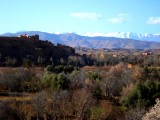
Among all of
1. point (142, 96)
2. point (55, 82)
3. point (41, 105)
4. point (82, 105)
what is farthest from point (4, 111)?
point (55, 82)

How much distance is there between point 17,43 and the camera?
93.9 meters

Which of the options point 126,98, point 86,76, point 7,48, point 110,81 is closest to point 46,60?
point 7,48

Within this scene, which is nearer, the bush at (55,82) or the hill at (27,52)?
the bush at (55,82)

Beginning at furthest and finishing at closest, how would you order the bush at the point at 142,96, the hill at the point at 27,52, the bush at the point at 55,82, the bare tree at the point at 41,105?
the hill at the point at 27,52 < the bush at the point at 55,82 < the bush at the point at 142,96 < the bare tree at the point at 41,105

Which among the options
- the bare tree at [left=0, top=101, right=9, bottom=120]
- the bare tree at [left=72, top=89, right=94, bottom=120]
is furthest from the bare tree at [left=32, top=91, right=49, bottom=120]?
the bare tree at [left=72, top=89, right=94, bottom=120]

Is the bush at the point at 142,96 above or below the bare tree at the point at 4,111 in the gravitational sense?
above

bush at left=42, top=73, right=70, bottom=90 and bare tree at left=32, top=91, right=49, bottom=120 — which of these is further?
bush at left=42, top=73, right=70, bottom=90

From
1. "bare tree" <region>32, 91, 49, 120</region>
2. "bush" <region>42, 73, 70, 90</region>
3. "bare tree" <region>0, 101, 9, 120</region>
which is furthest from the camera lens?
"bush" <region>42, 73, 70, 90</region>

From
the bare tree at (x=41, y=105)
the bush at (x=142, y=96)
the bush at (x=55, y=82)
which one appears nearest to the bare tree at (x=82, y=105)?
the bare tree at (x=41, y=105)

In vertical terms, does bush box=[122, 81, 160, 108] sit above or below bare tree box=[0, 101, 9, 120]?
above

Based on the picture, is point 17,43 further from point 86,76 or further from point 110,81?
point 110,81

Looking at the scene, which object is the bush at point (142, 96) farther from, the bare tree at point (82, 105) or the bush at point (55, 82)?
the bush at point (55, 82)

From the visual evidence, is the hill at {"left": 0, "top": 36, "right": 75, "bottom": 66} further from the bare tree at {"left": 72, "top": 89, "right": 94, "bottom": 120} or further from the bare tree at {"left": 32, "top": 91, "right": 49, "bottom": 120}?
the bare tree at {"left": 32, "top": 91, "right": 49, "bottom": 120}

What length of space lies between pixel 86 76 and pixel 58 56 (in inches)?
1880
